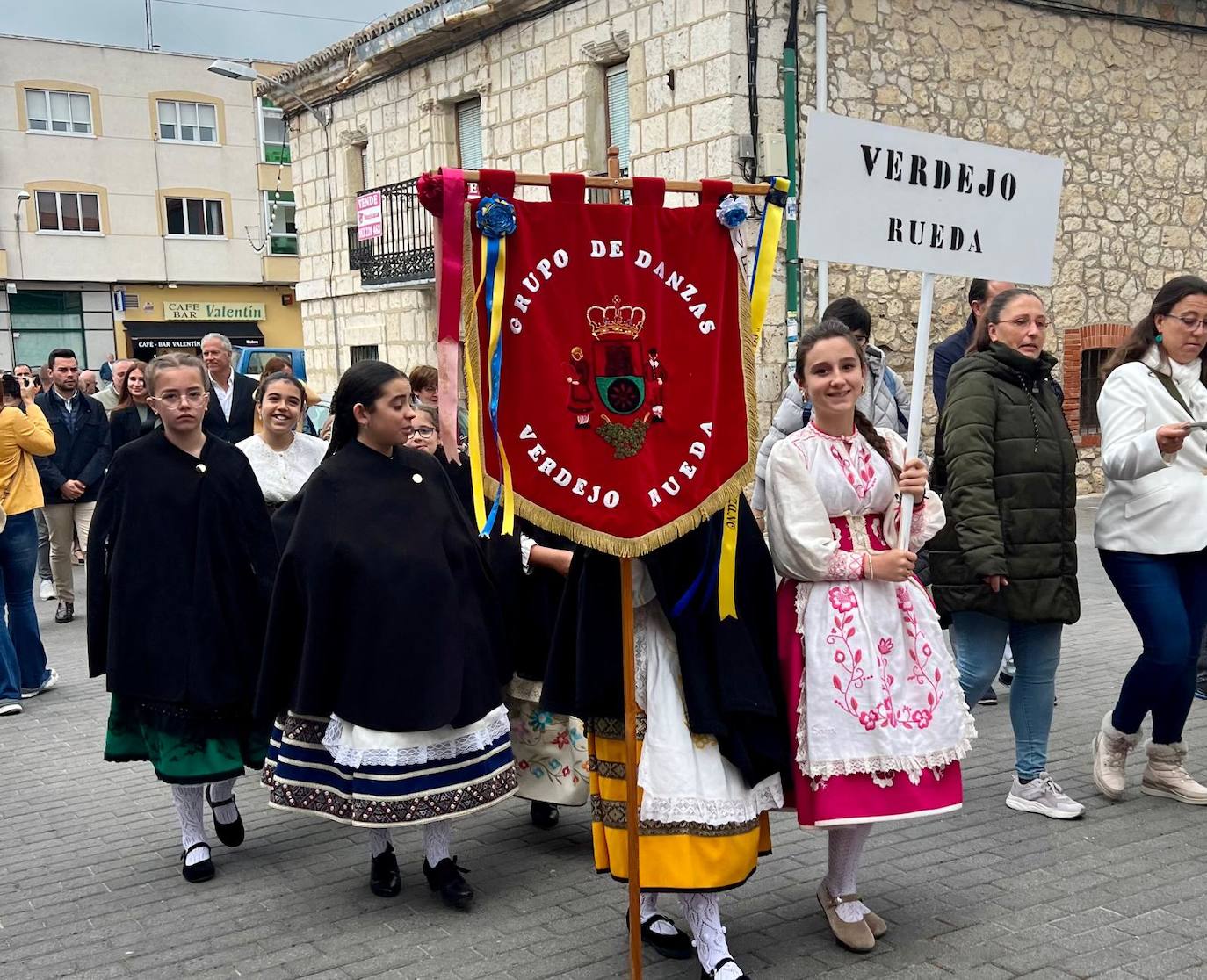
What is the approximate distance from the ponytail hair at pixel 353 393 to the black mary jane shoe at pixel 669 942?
192 cm

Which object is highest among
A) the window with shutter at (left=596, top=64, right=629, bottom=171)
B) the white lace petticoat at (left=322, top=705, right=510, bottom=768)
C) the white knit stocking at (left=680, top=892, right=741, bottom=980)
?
the window with shutter at (left=596, top=64, right=629, bottom=171)

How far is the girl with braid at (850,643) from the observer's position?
3.56 m

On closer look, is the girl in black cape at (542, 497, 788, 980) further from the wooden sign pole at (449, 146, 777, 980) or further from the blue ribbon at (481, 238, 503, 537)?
the blue ribbon at (481, 238, 503, 537)

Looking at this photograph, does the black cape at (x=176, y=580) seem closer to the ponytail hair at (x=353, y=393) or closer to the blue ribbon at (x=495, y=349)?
the ponytail hair at (x=353, y=393)

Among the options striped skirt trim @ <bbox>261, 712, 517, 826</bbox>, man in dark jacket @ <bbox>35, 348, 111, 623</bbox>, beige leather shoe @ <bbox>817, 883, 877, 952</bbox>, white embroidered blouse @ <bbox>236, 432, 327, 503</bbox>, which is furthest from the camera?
man in dark jacket @ <bbox>35, 348, 111, 623</bbox>

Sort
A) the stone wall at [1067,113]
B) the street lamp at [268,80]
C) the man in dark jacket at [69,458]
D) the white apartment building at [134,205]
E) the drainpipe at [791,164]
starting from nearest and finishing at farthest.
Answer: the man in dark jacket at [69,458] < the drainpipe at [791,164] < the stone wall at [1067,113] < the street lamp at [268,80] < the white apartment building at [134,205]

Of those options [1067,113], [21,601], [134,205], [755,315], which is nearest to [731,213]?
[755,315]

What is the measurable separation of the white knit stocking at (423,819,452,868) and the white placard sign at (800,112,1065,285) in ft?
7.51

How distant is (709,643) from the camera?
3469 mm

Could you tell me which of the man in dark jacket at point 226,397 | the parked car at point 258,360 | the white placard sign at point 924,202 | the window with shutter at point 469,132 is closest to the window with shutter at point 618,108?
the window with shutter at point 469,132

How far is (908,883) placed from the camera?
13.8 feet

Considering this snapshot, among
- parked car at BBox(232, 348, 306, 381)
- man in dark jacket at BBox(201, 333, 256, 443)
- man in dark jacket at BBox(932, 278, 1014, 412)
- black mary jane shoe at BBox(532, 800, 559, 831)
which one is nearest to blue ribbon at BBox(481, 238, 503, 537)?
black mary jane shoe at BBox(532, 800, 559, 831)

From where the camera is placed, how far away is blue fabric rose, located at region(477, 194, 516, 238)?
316 centimetres

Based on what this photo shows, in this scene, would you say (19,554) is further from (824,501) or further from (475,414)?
(824,501)
